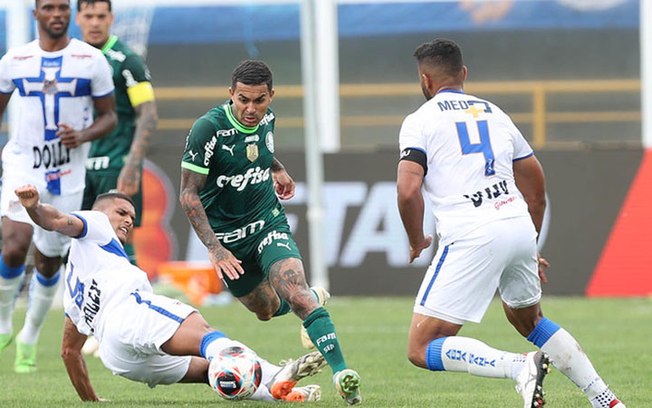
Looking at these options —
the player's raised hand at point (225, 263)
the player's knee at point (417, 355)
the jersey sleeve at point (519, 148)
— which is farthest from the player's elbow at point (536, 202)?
the player's raised hand at point (225, 263)

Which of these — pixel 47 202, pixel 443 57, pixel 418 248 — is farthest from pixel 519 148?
pixel 47 202

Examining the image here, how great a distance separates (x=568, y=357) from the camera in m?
7.39

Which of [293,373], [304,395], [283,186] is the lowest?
[304,395]

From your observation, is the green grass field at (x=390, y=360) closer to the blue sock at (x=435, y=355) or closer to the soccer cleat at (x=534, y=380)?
the blue sock at (x=435, y=355)

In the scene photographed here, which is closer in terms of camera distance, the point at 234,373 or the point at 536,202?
the point at 234,373

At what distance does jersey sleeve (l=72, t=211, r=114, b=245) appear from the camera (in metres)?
7.73

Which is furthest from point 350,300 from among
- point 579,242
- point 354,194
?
point 579,242

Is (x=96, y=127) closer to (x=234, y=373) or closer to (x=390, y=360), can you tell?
(x=390, y=360)

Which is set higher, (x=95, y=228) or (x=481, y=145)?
(x=481, y=145)

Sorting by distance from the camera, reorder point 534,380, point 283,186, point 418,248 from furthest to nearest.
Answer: point 283,186 < point 418,248 < point 534,380

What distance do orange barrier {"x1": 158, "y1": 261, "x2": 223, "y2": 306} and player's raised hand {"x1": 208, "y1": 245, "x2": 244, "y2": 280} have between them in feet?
29.3

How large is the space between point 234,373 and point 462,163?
1597mm

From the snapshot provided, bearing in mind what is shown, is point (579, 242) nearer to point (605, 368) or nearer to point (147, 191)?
point (147, 191)

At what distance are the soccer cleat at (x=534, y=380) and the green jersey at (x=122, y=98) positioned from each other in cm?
530
